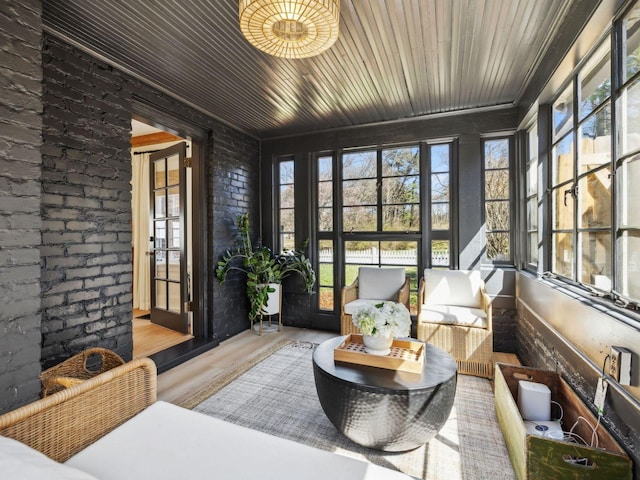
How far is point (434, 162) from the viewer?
3.84 meters

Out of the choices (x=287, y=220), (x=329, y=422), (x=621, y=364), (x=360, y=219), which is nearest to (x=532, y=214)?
(x=360, y=219)

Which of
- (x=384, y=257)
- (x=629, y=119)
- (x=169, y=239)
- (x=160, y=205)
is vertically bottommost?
(x=384, y=257)

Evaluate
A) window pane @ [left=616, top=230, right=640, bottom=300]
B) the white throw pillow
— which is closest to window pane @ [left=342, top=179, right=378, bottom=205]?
window pane @ [left=616, top=230, right=640, bottom=300]

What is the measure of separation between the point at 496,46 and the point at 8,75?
3026 millimetres

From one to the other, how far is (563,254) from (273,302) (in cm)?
302

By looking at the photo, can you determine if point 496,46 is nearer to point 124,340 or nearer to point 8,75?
point 8,75

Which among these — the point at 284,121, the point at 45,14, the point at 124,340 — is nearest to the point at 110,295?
the point at 124,340

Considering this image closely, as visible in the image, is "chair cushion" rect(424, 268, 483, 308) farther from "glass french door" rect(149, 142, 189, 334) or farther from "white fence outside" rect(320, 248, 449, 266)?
"glass french door" rect(149, 142, 189, 334)

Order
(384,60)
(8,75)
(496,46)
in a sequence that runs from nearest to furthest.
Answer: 1. (8,75)
2. (496,46)
3. (384,60)

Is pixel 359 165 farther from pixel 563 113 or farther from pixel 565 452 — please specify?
pixel 565 452

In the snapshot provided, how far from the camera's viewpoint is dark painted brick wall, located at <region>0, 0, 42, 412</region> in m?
1.64

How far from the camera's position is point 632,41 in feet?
4.88

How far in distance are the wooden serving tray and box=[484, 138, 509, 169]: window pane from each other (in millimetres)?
2441

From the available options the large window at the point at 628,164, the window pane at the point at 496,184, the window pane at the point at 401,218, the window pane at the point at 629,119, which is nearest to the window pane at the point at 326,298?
the window pane at the point at 401,218
